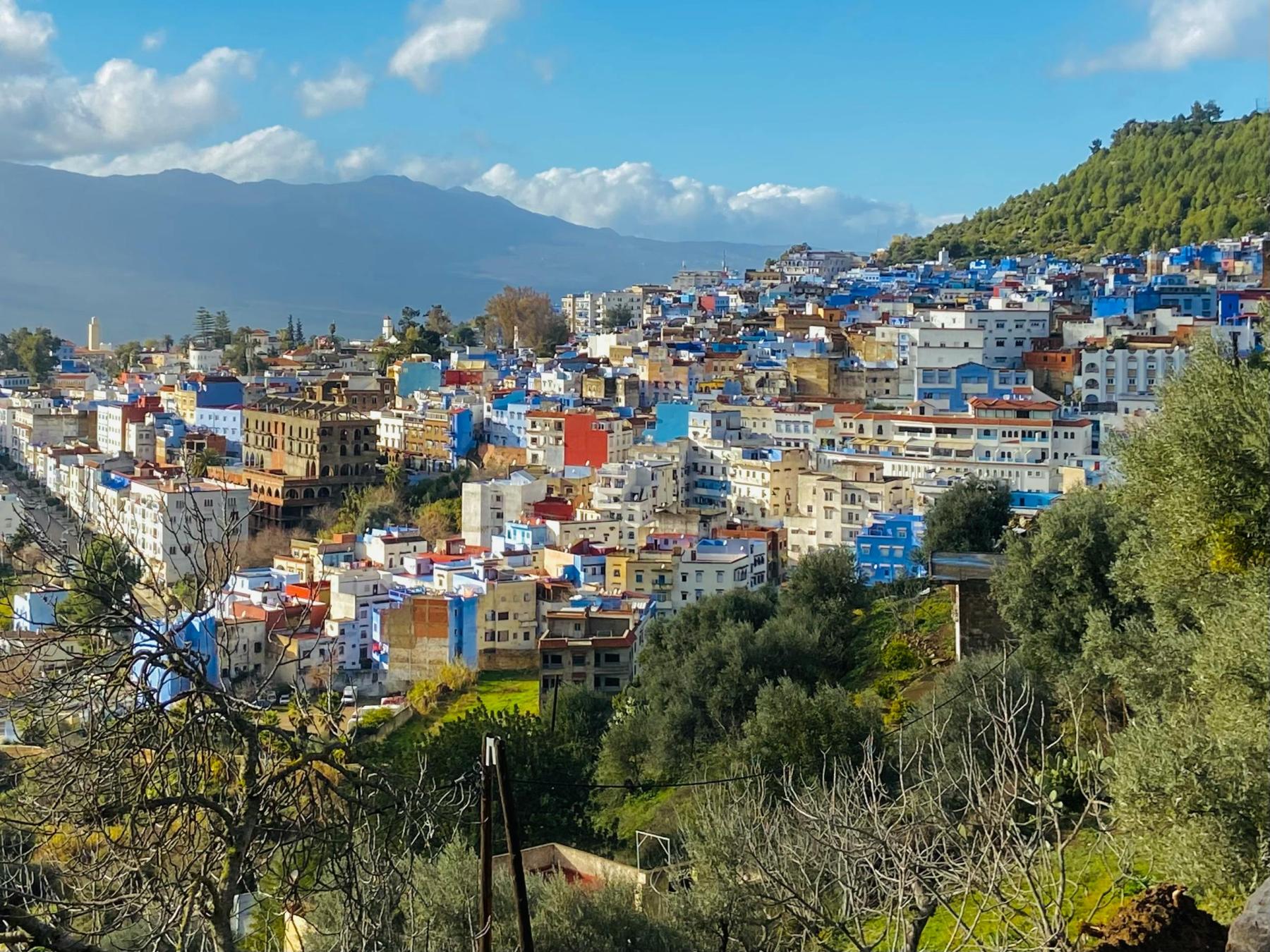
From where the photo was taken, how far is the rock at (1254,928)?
3.52m

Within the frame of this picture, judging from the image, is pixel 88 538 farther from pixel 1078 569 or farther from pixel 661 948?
pixel 1078 569

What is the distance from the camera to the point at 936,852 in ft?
22.1

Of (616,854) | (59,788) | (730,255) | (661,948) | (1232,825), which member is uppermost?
(730,255)

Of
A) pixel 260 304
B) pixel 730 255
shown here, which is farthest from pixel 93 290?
pixel 730 255

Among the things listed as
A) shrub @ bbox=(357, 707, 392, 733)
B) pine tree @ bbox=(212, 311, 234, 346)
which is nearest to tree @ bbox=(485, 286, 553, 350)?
pine tree @ bbox=(212, 311, 234, 346)

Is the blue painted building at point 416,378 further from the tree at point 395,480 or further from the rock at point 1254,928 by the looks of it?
the rock at point 1254,928

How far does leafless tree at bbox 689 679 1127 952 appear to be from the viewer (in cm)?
470

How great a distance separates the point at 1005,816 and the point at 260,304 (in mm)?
146567

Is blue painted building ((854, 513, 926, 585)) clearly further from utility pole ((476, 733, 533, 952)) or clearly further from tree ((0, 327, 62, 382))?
tree ((0, 327, 62, 382))

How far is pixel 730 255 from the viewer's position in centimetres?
15975

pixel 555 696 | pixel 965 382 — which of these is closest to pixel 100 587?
pixel 555 696

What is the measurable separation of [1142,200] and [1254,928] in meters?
52.5

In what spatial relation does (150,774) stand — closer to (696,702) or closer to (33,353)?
(696,702)

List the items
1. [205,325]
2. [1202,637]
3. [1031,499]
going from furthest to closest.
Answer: [205,325] < [1031,499] < [1202,637]
